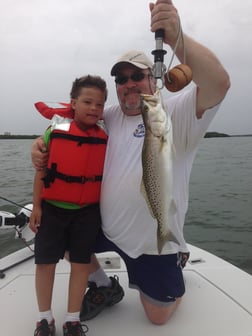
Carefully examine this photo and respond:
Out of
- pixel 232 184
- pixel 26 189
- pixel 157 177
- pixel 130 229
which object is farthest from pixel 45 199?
pixel 232 184

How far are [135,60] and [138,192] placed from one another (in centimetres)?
106

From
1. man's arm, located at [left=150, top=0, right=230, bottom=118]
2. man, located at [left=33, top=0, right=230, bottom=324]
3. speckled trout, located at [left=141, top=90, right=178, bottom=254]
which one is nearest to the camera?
speckled trout, located at [left=141, top=90, right=178, bottom=254]

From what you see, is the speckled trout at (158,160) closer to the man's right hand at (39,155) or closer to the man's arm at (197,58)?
the man's arm at (197,58)

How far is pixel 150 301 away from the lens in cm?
313

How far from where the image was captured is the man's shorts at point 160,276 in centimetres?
311

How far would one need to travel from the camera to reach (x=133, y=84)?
302 cm

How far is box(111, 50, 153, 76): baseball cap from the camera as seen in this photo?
2967 mm

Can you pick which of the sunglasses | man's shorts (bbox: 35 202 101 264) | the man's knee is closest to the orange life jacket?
man's shorts (bbox: 35 202 101 264)

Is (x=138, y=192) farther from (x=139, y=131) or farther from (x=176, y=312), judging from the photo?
(x=176, y=312)

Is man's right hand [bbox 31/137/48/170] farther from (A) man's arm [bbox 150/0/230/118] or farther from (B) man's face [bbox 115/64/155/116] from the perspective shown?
Result: (A) man's arm [bbox 150/0/230/118]

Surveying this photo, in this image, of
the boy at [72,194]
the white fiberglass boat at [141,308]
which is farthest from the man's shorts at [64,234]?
the white fiberglass boat at [141,308]

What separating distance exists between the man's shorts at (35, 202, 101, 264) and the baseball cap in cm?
119

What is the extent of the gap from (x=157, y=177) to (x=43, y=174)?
1.17 meters

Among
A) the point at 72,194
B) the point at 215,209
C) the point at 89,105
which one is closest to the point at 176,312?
the point at 72,194
